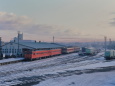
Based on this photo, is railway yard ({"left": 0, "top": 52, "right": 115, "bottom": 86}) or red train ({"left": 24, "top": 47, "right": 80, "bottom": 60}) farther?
red train ({"left": 24, "top": 47, "right": 80, "bottom": 60})

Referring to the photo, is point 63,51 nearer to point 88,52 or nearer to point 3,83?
point 88,52

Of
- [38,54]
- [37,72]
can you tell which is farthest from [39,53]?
[37,72]

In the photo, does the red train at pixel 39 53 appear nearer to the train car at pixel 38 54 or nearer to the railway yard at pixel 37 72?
the train car at pixel 38 54

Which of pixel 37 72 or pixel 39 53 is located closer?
pixel 37 72

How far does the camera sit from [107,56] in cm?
5556

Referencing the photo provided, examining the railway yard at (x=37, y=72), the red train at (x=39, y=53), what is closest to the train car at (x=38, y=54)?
the red train at (x=39, y=53)

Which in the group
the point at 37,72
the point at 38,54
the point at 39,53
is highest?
the point at 39,53

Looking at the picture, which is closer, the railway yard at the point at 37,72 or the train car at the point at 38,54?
the railway yard at the point at 37,72

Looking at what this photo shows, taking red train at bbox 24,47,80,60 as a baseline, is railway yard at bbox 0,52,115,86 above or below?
below

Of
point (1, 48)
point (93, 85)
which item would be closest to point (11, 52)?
point (1, 48)

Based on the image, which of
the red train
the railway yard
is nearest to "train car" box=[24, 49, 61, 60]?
the red train

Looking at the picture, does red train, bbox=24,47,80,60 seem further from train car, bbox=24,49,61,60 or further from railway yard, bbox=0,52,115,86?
railway yard, bbox=0,52,115,86

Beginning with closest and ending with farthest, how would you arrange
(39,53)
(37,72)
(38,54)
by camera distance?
1. (37,72)
2. (38,54)
3. (39,53)

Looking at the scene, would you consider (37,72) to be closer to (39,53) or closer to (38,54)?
(38,54)
